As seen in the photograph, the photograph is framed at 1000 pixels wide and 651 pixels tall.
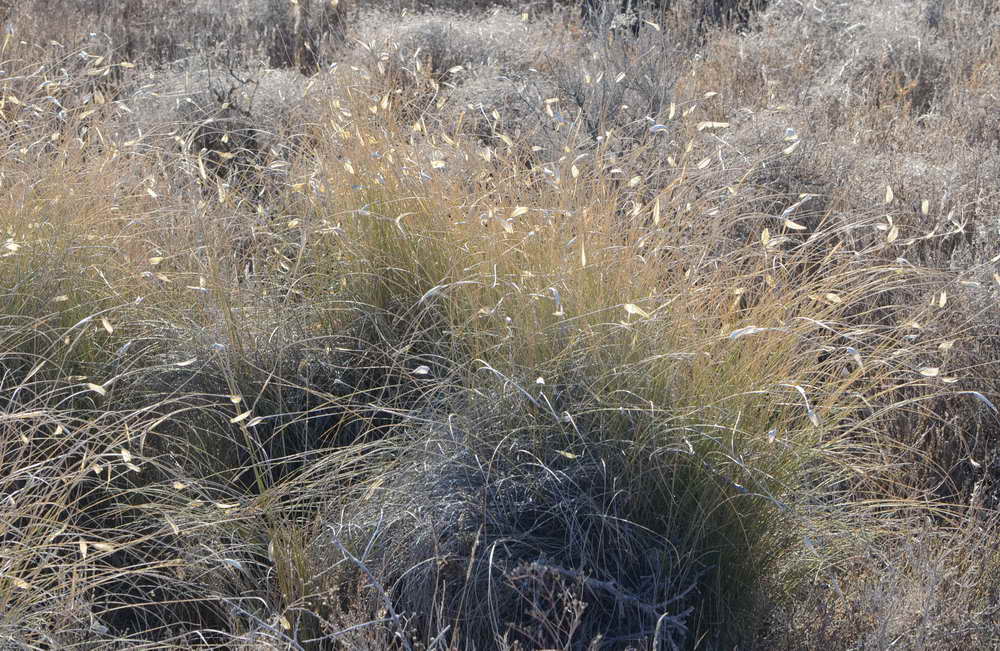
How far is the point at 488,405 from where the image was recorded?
224 cm

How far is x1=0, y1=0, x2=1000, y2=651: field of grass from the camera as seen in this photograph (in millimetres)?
2088

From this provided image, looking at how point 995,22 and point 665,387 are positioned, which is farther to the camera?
point 995,22

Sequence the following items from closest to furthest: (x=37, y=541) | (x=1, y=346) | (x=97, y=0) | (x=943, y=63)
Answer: (x=37, y=541), (x=1, y=346), (x=943, y=63), (x=97, y=0)

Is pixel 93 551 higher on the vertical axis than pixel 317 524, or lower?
lower

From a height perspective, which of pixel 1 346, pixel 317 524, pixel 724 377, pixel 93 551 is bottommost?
pixel 93 551

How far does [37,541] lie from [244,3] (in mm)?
4896

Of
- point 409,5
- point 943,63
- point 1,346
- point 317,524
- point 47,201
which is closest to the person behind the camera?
point 317,524

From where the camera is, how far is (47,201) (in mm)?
2844

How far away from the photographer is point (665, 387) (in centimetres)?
216

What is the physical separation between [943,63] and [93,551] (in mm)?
4590

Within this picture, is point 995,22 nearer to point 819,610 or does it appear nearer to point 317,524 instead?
point 819,610

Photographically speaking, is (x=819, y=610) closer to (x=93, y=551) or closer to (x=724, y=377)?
(x=724, y=377)

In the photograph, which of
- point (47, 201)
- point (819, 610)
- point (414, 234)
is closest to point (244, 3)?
point (47, 201)

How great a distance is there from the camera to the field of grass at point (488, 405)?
209cm
